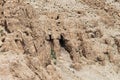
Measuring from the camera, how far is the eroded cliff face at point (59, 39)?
86.5 feet

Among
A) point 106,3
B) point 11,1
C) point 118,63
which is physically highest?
point 11,1

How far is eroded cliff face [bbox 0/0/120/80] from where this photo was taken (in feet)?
86.5

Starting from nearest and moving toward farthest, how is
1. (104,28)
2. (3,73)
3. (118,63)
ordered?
1. (3,73)
2. (118,63)
3. (104,28)

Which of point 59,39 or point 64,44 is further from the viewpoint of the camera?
point 64,44

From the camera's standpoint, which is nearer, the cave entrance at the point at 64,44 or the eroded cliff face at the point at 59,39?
the eroded cliff face at the point at 59,39

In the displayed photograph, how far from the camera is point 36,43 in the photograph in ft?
97.7

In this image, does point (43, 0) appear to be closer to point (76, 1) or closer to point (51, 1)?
point (51, 1)

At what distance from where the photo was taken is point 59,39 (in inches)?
1487

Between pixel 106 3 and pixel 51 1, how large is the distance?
7.44 meters

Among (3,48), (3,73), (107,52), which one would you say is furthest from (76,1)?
(3,73)

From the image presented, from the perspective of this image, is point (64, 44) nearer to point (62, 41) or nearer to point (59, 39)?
point (62, 41)

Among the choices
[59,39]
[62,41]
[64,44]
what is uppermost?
[59,39]

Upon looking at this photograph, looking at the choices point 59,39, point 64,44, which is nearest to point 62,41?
point 64,44

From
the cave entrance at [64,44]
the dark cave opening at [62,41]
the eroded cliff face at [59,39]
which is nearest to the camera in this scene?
the eroded cliff face at [59,39]
